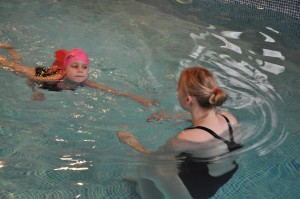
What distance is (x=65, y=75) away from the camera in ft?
14.8

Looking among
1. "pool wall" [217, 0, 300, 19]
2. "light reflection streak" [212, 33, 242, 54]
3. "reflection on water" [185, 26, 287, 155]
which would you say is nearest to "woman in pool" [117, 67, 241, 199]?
"reflection on water" [185, 26, 287, 155]

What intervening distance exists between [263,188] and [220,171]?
51 cm

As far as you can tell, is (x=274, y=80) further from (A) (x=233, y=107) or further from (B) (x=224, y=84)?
(A) (x=233, y=107)

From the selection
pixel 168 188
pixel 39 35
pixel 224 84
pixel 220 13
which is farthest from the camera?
pixel 220 13

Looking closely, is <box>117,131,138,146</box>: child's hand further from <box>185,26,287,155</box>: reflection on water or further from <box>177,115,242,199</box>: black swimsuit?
<box>185,26,287,155</box>: reflection on water

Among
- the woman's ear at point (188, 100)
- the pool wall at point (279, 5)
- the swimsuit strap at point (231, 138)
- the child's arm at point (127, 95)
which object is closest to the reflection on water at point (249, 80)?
the swimsuit strap at point (231, 138)

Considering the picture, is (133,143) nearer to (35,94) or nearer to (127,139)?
(127,139)

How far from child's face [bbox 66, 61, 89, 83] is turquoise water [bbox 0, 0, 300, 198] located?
24cm

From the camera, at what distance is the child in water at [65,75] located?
439 cm

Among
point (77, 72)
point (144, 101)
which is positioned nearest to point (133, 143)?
point (144, 101)

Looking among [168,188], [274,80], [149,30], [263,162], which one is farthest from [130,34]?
[168,188]

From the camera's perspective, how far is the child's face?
4.36m

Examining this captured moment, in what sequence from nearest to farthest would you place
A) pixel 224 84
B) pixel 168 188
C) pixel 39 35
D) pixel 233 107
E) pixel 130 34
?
pixel 168 188
pixel 233 107
pixel 224 84
pixel 39 35
pixel 130 34

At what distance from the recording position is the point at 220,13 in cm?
787
